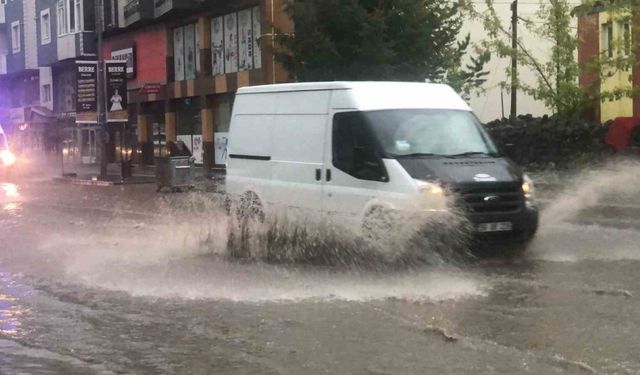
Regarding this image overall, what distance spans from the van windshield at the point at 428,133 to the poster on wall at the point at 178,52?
2719cm

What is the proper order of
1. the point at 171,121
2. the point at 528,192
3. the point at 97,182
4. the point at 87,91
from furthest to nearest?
the point at 171,121
the point at 87,91
the point at 97,182
the point at 528,192

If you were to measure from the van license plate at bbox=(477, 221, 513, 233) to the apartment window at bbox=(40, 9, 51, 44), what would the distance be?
1628 inches

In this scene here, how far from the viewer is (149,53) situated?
3909cm

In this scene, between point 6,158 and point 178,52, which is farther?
point 178,52

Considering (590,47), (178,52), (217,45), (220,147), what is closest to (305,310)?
(590,47)

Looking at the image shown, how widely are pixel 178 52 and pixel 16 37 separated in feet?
67.9

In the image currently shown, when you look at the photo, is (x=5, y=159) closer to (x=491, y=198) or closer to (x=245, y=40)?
(x=245, y=40)

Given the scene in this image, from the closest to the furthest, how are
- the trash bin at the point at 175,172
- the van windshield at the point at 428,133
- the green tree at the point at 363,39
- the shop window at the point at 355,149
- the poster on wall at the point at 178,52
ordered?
the shop window at the point at 355,149 < the van windshield at the point at 428,133 < the green tree at the point at 363,39 < the trash bin at the point at 175,172 < the poster on wall at the point at 178,52

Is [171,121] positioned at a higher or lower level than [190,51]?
lower

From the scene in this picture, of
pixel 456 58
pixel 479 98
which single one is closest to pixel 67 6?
pixel 479 98

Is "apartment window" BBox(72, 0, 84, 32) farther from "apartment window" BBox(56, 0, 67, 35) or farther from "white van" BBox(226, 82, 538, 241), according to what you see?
"white van" BBox(226, 82, 538, 241)

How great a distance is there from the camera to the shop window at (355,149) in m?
10.5

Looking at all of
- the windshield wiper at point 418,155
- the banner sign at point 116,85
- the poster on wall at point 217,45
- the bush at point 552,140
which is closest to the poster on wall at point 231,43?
the poster on wall at point 217,45

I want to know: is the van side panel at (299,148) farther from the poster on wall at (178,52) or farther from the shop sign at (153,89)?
the shop sign at (153,89)
